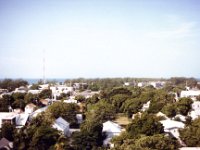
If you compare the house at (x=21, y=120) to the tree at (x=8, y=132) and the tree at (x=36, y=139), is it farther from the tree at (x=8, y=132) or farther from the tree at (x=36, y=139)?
the tree at (x=36, y=139)

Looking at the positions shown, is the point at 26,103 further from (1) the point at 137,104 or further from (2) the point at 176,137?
(2) the point at 176,137

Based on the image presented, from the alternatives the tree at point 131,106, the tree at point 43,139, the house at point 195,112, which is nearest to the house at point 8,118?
the tree at point 43,139

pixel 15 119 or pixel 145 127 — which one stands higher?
pixel 145 127

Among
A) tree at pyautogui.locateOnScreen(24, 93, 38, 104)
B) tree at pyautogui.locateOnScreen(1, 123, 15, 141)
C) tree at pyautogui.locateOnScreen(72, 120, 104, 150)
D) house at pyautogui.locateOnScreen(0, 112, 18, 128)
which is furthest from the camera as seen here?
tree at pyautogui.locateOnScreen(24, 93, 38, 104)

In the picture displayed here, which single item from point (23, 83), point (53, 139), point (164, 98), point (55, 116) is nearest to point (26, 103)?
point (55, 116)

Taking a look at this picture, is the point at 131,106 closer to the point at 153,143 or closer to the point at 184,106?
the point at 184,106

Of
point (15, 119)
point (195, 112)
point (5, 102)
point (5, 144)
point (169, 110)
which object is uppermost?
point (5, 102)

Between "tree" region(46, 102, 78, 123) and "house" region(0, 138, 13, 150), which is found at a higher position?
"tree" region(46, 102, 78, 123)

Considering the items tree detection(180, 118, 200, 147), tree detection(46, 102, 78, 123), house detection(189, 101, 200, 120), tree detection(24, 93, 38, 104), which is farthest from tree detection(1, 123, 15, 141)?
house detection(189, 101, 200, 120)

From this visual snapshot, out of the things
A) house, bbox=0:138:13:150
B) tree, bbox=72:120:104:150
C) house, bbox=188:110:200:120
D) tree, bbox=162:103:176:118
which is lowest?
house, bbox=0:138:13:150

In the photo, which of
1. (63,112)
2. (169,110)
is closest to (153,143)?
Answer: (63,112)

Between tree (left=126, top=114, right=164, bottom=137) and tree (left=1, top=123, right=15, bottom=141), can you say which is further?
tree (left=1, top=123, right=15, bottom=141)

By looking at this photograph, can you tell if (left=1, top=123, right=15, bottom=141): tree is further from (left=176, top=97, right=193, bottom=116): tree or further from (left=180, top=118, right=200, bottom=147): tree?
(left=176, top=97, right=193, bottom=116): tree
